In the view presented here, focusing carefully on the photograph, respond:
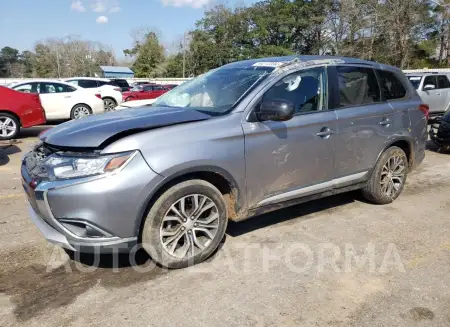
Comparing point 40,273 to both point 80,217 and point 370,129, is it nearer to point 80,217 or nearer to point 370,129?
point 80,217

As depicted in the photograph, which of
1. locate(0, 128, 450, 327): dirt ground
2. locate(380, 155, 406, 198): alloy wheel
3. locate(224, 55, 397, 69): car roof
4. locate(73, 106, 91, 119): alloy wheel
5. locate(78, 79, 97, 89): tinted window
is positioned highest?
locate(224, 55, 397, 69): car roof

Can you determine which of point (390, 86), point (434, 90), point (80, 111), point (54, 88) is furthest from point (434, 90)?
point (54, 88)

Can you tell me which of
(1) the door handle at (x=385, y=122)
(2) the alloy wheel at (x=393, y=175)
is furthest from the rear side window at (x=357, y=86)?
(2) the alloy wheel at (x=393, y=175)

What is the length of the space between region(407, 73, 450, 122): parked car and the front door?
34.7ft

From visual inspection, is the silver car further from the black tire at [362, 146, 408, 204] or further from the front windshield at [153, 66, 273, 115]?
the front windshield at [153, 66, 273, 115]

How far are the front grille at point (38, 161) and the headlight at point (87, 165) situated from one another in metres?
0.13

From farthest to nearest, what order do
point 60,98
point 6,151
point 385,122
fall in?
point 60,98
point 6,151
point 385,122

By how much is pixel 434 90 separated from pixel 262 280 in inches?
495

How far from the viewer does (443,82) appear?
13773 millimetres

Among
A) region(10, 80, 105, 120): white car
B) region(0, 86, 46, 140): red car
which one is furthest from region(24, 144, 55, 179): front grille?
region(10, 80, 105, 120): white car

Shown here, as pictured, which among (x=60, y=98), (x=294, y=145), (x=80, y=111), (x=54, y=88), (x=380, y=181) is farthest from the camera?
(x=80, y=111)

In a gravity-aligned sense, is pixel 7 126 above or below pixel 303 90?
below

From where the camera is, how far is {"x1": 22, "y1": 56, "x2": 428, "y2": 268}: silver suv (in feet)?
9.66

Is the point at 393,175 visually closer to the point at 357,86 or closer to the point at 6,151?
the point at 357,86
